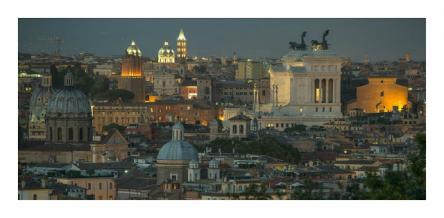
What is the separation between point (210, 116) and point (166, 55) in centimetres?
2000

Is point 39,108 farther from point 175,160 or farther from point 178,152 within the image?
point 175,160

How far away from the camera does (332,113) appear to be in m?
90.6

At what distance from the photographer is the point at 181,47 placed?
107812mm

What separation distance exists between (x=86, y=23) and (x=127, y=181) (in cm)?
2614

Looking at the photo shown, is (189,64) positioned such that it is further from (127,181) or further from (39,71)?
(127,181)

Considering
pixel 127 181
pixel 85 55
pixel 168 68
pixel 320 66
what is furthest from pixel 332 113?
pixel 127 181

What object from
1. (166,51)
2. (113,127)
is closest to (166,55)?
(166,51)

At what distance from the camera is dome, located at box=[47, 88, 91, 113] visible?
84.6 m

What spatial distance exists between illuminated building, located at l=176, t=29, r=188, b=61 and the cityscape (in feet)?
0.62

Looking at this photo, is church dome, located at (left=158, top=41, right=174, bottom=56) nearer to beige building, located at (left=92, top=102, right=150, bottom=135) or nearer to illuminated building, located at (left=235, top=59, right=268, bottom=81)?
illuminated building, located at (left=235, top=59, right=268, bottom=81)

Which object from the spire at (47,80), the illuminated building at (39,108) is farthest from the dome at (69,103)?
the spire at (47,80)

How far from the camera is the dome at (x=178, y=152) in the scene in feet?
215

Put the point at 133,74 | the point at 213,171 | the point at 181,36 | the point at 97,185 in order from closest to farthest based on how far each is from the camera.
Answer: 1. the point at 97,185
2. the point at 213,171
3. the point at 181,36
4. the point at 133,74

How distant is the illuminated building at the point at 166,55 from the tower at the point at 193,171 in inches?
1852
